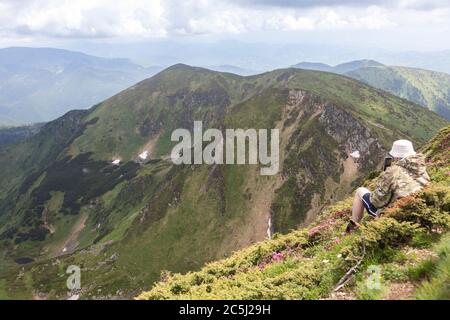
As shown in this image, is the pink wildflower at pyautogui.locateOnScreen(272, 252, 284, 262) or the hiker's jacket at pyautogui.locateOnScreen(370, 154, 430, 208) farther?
the pink wildflower at pyautogui.locateOnScreen(272, 252, 284, 262)

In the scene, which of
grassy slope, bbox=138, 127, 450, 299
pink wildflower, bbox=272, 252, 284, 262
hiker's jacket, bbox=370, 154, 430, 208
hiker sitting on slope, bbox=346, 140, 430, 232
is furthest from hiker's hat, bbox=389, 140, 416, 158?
pink wildflower, bbox=272, 252, 284, 262

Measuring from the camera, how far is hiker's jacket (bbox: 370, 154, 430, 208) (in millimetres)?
15633

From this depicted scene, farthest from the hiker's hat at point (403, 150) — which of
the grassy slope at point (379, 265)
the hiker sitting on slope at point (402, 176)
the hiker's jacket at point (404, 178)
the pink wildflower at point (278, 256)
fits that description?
the pink wildflower at point (278, 256)

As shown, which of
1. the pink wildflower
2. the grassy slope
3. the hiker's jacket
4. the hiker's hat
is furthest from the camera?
the pink wildflower

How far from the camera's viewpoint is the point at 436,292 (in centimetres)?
834

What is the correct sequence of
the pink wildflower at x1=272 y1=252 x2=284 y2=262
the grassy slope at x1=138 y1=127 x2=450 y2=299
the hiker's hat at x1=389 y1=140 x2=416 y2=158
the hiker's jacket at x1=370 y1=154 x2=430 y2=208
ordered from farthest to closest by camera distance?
the pink wildflower at x1=272 y1=252 x2=284 y2=262 → the hiker's hat at x1=389 y1=140 x2=416 y2=158 → the hiker's jacket at x1=370 y1=154 x2=430 y2=208 → the grassy slope at x1=138 y1=127 x2=450 y2=299

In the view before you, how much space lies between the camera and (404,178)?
1575 centimetres

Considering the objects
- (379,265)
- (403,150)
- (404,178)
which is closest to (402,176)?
(404,178)

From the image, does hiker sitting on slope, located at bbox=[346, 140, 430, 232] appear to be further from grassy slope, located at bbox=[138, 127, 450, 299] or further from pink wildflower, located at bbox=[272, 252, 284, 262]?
pink wildflower, located at bbox=[272, 252, 284, 262]

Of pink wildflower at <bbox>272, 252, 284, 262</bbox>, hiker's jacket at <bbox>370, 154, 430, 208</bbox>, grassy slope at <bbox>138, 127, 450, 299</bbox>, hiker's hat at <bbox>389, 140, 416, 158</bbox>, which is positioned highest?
hiker's hat at <bbox>389, 140, 416, 158</bbox>

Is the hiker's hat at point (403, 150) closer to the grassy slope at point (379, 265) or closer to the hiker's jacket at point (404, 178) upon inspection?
the hiker's jacket at point (404, 178)

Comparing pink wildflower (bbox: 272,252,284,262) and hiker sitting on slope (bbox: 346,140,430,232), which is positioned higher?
hiker sitting on slope (bbox: 346,140,430,232)
